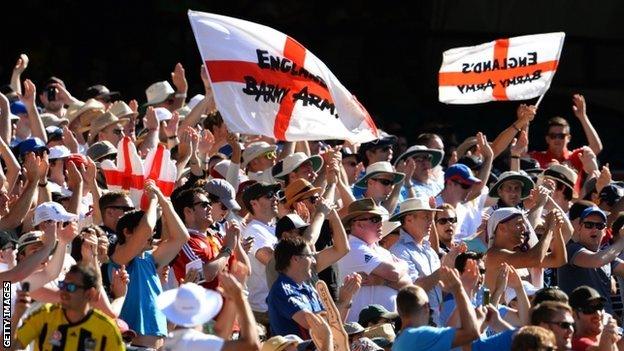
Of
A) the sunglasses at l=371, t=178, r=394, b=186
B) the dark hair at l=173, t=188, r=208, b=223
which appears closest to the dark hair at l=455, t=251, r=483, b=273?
the dark hair at l=173, t=188, r=208, b=223

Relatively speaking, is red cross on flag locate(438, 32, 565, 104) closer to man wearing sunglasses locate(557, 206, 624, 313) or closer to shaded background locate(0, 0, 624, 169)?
man wearing sunglasses locate(557, 206, 624, 313)

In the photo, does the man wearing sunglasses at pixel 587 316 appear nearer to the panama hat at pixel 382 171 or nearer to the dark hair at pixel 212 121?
the panama hat at pixel 382 171

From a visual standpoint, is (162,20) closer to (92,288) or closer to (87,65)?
(87,65)

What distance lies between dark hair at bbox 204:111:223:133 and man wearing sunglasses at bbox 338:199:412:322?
3.11 m

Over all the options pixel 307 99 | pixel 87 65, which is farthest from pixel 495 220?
pixel 87 65

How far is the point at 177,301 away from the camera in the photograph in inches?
341

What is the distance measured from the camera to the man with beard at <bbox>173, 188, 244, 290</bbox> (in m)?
10.8

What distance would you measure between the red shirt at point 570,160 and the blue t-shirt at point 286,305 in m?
5.44

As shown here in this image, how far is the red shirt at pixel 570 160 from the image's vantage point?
52.7ft

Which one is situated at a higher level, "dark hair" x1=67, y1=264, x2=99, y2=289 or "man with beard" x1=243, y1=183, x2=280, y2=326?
"dark hair" x1=67, y1=264, x2=99, y2=289

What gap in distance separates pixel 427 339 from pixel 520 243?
9.66 feet

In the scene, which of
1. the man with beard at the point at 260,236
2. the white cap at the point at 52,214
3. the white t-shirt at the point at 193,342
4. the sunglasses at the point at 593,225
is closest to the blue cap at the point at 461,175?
the sunglasses at the point at 593,225

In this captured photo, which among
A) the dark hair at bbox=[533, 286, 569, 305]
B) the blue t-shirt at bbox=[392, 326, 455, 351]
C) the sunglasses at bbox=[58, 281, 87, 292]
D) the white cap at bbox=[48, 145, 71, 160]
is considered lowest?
the white cap at bbox=[48, 145, 71, 160]

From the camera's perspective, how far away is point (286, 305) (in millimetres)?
10789
